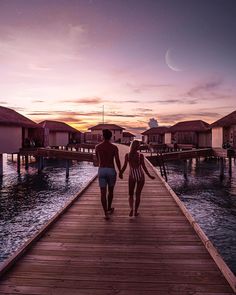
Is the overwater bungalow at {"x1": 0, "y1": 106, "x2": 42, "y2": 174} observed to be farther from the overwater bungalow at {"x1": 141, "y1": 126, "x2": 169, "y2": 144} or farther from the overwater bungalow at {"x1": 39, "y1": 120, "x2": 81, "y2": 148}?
the overwater bungalow at {"x1": 141, "y1": 126, "x2": 169, "y2": 144}

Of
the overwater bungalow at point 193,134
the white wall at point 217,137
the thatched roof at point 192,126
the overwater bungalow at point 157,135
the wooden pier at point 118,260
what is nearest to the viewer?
the wooden pier at point 118,260

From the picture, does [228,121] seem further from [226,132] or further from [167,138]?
[167,138]

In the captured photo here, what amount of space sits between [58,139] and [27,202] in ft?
120

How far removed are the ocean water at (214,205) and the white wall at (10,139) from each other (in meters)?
17.3

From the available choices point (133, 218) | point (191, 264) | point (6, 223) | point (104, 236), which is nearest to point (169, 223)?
point (133, 218)

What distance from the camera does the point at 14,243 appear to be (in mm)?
10695

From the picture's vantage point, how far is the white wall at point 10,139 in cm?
2848

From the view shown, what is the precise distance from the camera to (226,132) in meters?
34.4

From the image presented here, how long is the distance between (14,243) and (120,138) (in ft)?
248

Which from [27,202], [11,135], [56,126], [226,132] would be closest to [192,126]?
[226,132]

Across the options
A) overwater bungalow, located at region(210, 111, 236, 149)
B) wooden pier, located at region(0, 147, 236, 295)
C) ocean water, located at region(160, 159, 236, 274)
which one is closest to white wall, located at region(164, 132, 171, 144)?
overwater bungalow, located at region(210, 111, 236, 149)

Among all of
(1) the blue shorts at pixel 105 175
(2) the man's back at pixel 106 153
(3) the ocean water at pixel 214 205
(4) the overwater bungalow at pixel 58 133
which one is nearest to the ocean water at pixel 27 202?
(1) the blue shorts at pixel 105 175

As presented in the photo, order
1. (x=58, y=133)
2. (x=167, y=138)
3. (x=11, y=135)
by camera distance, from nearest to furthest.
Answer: (x=11, y=135)
(x=58, y=133)
(x=167, y=138)

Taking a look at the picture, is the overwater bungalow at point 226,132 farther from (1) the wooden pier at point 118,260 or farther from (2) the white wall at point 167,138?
(1) the wooden pier at point 118,260
